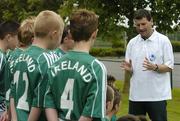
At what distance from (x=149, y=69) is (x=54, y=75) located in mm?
2512

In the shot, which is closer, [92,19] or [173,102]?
[92,19]

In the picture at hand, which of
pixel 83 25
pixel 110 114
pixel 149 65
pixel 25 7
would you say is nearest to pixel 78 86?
Answer: pixel 83 25

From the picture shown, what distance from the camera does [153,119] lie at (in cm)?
679

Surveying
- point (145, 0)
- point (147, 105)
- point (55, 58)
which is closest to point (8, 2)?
point (145, 0)

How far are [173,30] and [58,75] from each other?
38.7ft

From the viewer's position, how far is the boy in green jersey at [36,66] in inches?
179

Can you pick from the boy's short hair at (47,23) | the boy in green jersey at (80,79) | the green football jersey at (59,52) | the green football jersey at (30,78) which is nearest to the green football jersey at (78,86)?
the boy in green jersey at (80,79)

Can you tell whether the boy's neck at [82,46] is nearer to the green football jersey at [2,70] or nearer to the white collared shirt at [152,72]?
the green football jersey at [2,70]

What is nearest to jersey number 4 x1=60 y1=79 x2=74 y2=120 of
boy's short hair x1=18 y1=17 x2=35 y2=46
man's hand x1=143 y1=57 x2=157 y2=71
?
boy's short hair x1=18 y1=17 x2=35 y2=46

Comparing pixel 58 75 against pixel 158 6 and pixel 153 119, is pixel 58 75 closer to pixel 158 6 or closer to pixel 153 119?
pixel 153 119

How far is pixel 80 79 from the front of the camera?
4129 mm

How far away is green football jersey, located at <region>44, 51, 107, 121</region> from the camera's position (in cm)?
411

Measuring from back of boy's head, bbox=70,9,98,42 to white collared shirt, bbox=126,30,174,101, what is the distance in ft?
8.43

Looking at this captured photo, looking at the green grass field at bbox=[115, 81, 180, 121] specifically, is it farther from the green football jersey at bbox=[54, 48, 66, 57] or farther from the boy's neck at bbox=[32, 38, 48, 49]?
the boy's neck at bbox=[32, 38, 48, 49]
